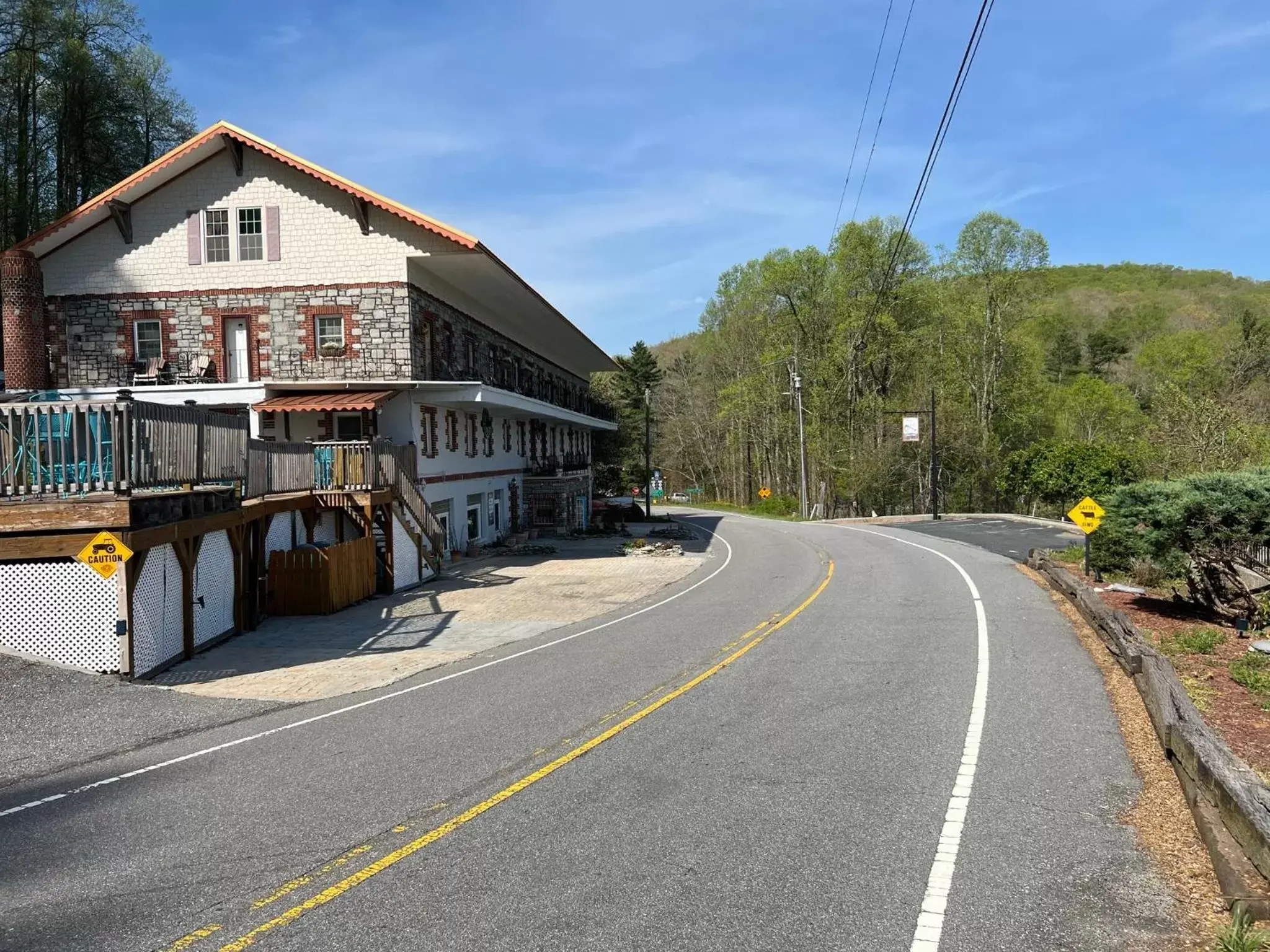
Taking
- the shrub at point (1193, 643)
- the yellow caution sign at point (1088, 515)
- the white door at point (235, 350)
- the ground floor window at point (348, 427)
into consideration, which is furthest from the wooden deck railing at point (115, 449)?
the yellow caution sign at point (1088, 515)

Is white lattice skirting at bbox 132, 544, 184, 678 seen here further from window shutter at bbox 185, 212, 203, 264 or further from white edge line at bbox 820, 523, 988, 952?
window shutter at bbox 185, 212, 203, 264

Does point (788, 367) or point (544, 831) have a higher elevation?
point (788, 367)

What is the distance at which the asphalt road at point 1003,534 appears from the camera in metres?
28.8

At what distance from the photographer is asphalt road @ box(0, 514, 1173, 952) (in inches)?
186

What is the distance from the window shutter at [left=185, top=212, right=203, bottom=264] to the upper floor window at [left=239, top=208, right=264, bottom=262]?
113 cm

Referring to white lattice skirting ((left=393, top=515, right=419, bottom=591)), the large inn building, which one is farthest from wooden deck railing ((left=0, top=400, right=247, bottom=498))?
the large inn building

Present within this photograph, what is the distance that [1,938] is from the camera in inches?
183

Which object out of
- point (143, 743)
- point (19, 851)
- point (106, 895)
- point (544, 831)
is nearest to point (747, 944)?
point (544, 831)

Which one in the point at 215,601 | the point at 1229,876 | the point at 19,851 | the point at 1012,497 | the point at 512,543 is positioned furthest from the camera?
the point at 1012,497

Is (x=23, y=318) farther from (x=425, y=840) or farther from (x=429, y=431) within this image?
(x=425, y=840)

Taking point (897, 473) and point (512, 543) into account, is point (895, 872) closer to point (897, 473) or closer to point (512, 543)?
point (512, 543)

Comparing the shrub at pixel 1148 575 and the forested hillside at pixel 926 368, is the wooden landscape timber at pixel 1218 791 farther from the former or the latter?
the forested hillside at pixel 926 368

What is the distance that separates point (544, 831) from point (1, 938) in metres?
3.09

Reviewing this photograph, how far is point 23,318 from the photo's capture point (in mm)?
25688
